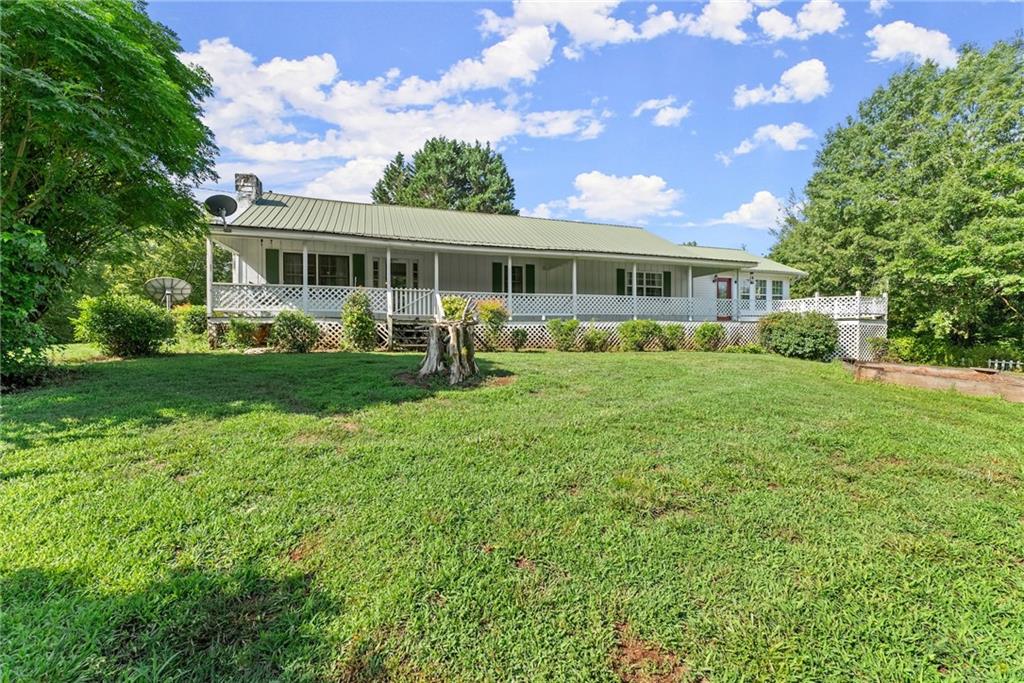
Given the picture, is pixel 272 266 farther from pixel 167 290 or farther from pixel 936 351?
pixel 936 351

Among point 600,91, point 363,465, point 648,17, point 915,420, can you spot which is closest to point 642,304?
point 600,91

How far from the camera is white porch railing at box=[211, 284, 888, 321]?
41.8 ft

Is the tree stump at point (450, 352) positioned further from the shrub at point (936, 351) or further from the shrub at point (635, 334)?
the shrub at point (936, 351)

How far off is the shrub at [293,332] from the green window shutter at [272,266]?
3570mm

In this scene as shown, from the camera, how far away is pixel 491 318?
12156mm

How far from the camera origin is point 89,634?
78.4 inches

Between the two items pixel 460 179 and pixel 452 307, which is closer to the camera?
pixel 452 307

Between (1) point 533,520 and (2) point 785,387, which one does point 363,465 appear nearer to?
(1) point 533,520

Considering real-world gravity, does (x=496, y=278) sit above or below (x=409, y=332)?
above

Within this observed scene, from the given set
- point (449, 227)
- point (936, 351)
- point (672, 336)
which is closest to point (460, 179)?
point (449, 227)

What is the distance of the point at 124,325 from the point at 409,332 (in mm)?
6394

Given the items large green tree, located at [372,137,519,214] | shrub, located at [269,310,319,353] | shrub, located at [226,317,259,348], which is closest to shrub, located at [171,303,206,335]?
shrub, located at [226,317,259,348]

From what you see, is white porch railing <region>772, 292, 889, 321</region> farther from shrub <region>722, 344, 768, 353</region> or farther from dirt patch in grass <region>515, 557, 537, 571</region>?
dirt patch in grass <region>515, 557, 537, 571</region>

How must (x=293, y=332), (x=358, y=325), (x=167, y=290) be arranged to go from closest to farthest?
1. (x=293, y=332)
2. (x=358, y=325)
3. (x=167, y=290)
